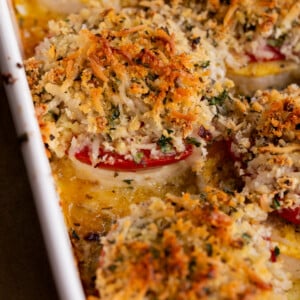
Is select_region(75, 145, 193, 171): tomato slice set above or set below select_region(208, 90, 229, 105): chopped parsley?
below

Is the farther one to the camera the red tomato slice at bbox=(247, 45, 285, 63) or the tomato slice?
the red tomato slice at bbox=(247, 45, 285, 63)

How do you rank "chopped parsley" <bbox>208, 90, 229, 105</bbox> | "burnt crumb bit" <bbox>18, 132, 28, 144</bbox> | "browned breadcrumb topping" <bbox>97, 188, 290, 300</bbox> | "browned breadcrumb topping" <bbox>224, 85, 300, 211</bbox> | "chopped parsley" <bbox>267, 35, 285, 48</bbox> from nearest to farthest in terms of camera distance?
1. "browned breadcrumb topping" <bbox>97, 188, 290, 300</bbox>
2. "burnt crumb bit" <bbox>18, 132, 28, 144</bbox>
3. "browned breadcrumb topping" <bbox>224, 85, 300, 211</bbox>
4. "chopped parsley" <bbox>208, 90, 229, 105</bbox>
5. "chopped parsley" <bbox>267, 35, 285, 48</bbox>

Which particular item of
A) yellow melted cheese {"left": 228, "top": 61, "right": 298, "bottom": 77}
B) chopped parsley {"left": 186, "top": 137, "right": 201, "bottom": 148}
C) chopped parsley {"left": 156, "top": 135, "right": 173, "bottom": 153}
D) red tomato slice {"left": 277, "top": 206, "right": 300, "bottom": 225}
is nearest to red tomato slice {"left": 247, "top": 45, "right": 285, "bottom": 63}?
yellow melted cheese {"left": 228, "top": 61, "right": 298, "bottom": 77}

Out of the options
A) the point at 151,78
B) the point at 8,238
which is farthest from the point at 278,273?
the point at 8,238

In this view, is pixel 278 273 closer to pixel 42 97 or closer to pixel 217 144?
pixel 217 144

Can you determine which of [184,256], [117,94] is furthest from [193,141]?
[184,256]

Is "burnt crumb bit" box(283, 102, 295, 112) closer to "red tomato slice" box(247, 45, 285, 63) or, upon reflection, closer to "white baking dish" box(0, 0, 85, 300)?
"red tomato slice" box(247, 45, 285, 63)

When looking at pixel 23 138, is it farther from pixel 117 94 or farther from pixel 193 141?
pixel 193 141
